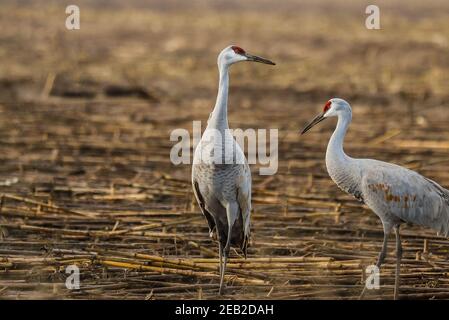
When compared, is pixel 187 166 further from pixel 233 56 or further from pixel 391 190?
pixel 391 190

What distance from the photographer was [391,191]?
26.4 feet

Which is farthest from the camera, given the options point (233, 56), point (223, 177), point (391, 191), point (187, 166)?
point (187, 166)

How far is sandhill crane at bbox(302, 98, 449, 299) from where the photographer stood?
8062 mm

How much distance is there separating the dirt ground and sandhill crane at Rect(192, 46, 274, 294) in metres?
0.29

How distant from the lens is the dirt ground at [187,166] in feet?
26.9

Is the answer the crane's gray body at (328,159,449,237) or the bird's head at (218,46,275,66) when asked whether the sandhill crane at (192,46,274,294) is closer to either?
the bird's head at (218,46,275,66)

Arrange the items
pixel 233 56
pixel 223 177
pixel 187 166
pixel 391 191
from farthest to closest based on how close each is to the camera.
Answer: pixel 187 166, pixel 233 56, pixel 223 177, pixel 391 191

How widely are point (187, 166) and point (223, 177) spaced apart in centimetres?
454

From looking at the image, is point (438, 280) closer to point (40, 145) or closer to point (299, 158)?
point (299, 158)

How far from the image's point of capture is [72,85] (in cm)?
1880

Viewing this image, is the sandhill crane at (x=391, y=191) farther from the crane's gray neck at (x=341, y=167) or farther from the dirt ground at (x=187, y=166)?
the dirt ground at (x=187, y=166)

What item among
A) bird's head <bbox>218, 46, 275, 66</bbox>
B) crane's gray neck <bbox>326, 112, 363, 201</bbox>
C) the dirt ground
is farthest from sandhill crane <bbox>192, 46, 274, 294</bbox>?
crane's gray neck <bbox>326, 112, 363, 201</bbox>

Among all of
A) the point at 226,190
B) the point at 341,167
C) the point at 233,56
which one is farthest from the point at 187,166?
the point at 341,167

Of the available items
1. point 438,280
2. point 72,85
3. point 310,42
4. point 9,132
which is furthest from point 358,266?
point 310,42
